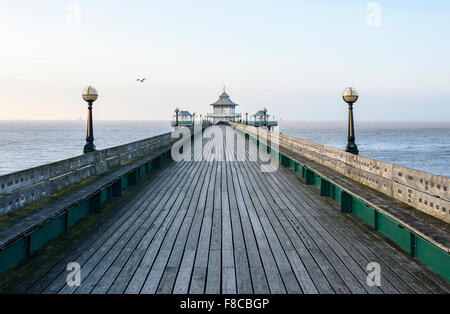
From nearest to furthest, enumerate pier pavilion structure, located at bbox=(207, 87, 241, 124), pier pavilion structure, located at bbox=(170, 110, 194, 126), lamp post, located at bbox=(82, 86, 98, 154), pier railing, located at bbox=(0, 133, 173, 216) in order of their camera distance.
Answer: pier railing, located at bbox=(0, 133, 173, 216) < lamp post, located at bbox=(82, 86, 98, 154) < pier pavilion structure, located at bbox=(207, 87, 241, 124) < pier pavilion structure, located at bbox=(170, 110, 194, 126)

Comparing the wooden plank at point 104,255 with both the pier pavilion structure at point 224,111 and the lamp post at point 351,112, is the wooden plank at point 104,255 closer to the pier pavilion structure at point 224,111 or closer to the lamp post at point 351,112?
the lamp post at point 351,112

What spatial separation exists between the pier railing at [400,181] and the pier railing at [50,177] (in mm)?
5876

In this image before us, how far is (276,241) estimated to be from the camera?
5.99 metres

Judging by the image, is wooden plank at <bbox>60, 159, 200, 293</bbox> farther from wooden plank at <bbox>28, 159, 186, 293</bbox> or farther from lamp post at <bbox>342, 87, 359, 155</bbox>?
lamp post at <bbox>342, 87, 359, 155</bbox>

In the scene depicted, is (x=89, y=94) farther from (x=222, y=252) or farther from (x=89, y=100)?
(x=222, y=252)

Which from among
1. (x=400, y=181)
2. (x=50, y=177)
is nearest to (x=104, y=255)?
(x=50, y=177)

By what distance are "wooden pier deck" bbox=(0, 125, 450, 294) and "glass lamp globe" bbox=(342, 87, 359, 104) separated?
3.47m

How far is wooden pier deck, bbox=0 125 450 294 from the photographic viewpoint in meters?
4.37

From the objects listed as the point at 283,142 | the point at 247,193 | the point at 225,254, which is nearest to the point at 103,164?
the point at 247,193

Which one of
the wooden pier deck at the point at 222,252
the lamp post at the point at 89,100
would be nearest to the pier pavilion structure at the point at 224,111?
the lamp post at the point at 89,100

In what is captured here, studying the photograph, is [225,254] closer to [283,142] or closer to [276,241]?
[276,241]

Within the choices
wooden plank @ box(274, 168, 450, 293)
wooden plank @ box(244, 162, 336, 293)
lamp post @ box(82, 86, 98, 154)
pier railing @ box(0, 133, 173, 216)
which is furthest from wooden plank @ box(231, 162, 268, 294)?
lamp post @ box(82, 86, 98, 154)
